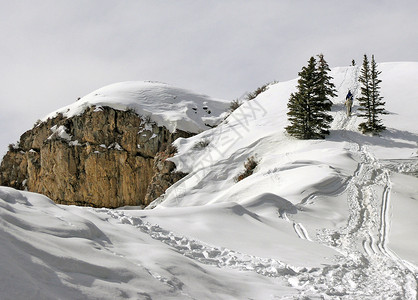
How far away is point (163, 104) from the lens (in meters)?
37.1

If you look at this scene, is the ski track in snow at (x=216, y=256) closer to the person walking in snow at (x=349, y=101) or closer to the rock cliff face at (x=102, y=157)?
the person walking in snow at (x=349, y=101)

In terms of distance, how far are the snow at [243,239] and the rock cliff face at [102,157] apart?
590 inches

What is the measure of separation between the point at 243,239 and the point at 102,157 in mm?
28780

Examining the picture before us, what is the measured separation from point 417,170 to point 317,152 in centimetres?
490

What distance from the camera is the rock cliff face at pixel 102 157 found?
110 ft

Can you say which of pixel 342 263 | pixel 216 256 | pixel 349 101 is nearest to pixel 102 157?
pixel 349 101

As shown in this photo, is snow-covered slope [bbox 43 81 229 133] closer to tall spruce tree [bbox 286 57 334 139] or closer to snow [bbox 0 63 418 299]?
tall spruce tree [bbox 286 57 334 139]

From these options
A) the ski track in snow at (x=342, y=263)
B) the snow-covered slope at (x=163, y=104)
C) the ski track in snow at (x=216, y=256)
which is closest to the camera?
the ski track in snow at (x=342, y=263)

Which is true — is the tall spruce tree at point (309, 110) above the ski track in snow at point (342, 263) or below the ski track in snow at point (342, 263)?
above

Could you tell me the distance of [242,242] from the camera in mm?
7355

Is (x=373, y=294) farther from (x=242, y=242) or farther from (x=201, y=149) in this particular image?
(x=201, y=149)

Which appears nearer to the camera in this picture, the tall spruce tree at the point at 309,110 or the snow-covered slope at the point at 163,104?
the tall spruce tree at the point at 309,110

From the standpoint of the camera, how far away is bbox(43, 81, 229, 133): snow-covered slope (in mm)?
34156

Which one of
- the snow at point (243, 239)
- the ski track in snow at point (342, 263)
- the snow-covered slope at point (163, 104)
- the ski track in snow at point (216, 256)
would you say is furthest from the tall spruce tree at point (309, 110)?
the ski track in snow at point (216, 256)
